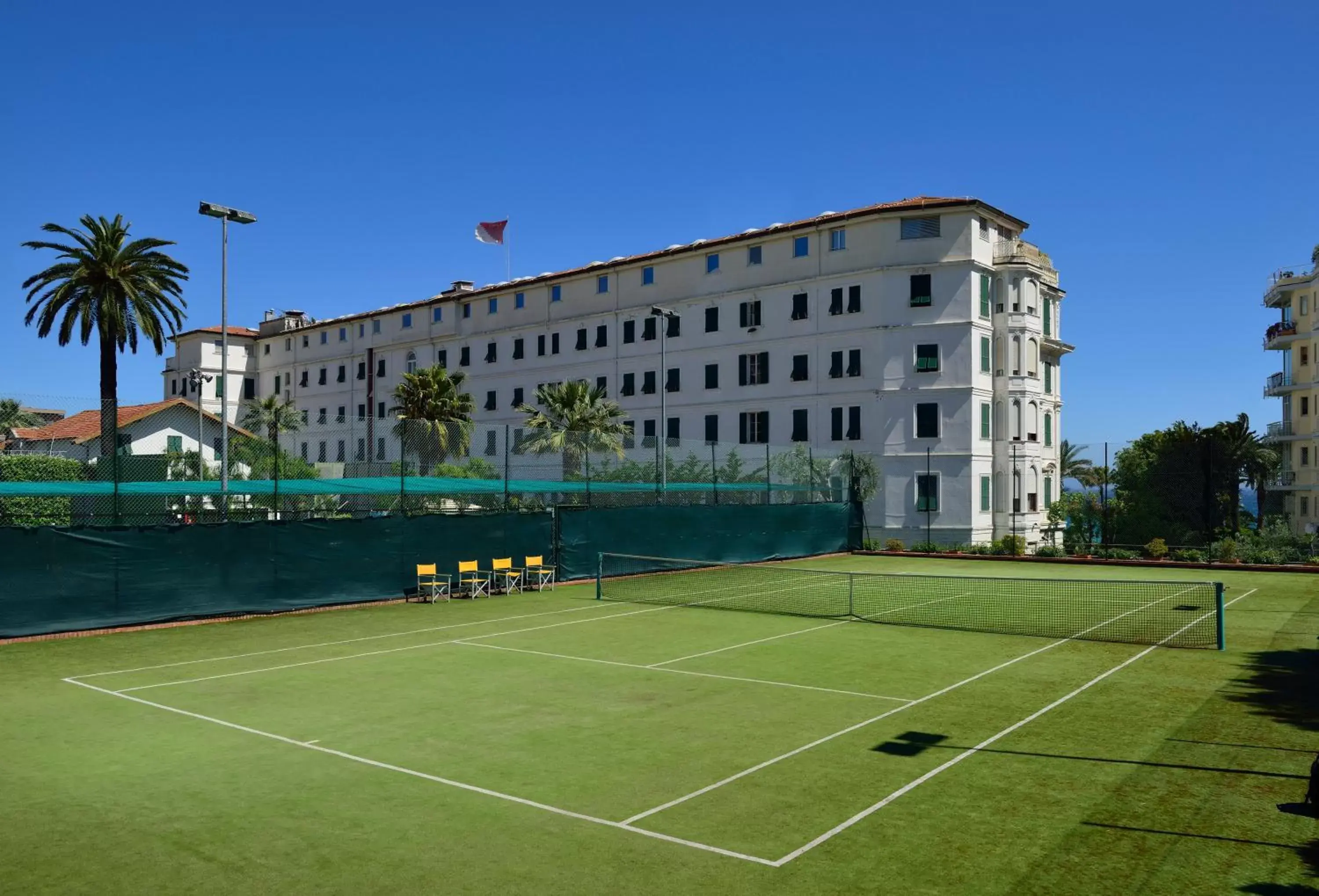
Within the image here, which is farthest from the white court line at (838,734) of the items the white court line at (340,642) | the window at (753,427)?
the window at (753,427)

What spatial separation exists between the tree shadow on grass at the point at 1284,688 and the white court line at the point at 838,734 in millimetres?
3168

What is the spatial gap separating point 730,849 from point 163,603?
17007mm

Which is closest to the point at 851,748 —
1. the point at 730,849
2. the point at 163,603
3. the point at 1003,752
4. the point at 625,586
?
the point at 1003,752

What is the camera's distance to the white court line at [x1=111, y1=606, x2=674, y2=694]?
1485 centimetres

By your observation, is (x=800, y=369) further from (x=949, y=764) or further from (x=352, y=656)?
(x=949, y=764)

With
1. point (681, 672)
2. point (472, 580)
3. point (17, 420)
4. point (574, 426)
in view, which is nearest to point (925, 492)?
point (574, 426)

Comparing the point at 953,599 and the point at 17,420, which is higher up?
the point at 17,420

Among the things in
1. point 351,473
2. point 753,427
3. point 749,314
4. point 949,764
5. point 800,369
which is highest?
point 749,314

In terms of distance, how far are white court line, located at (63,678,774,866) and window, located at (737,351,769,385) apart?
44900mm

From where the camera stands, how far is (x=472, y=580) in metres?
25.9

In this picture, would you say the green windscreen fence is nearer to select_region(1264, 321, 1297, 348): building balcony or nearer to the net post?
the net post

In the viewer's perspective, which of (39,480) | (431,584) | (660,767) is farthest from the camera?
(39,480)

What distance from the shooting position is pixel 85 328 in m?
44.2

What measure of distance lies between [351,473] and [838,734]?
964 inches
